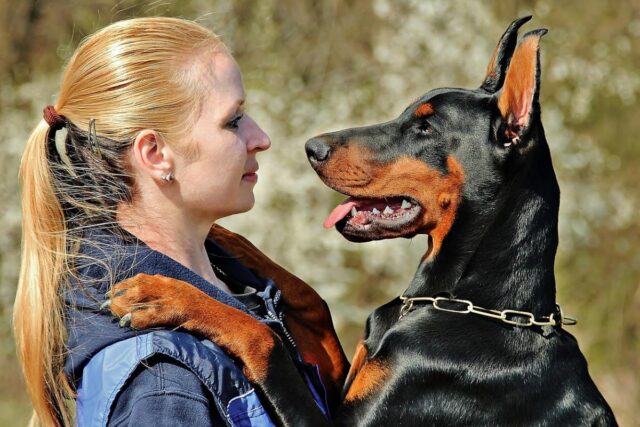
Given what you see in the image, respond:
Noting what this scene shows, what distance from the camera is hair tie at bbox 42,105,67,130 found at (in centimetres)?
252

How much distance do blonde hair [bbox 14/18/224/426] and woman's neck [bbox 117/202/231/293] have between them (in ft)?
0.16

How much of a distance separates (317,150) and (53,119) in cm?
88

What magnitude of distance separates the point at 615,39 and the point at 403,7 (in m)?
1.77

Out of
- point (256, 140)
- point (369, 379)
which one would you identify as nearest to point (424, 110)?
point (256, 140)

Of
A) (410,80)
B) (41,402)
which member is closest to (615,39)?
(410,80)

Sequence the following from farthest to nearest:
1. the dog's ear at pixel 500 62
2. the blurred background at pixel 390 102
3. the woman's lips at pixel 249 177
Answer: the blurred background at pixel 390 102 → the dog's ear at pixel 500 62 → the woman's lips at pixel 249 177

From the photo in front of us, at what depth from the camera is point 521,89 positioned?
9.01 ft

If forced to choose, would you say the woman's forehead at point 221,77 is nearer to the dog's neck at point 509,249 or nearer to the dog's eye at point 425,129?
the dog's eye at point 425,129

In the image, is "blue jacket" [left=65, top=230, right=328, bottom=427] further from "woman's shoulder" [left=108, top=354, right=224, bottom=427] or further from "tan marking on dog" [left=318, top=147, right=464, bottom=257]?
"tan marking on dog" [left=318, top=147, right=464, bottom=257]

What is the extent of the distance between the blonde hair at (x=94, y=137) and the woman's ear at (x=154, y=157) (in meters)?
0.03

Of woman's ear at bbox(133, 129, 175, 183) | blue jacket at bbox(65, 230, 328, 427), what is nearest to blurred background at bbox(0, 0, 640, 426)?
woman's ear at bbox(133, 129, 175, 183)

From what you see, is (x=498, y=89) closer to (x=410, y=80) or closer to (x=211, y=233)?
(x=211, y=233)

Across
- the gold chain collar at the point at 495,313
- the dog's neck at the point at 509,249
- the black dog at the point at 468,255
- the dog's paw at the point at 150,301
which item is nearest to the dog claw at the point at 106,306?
the dog's paw at the point at 150,301

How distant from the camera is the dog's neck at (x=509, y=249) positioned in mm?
2811
